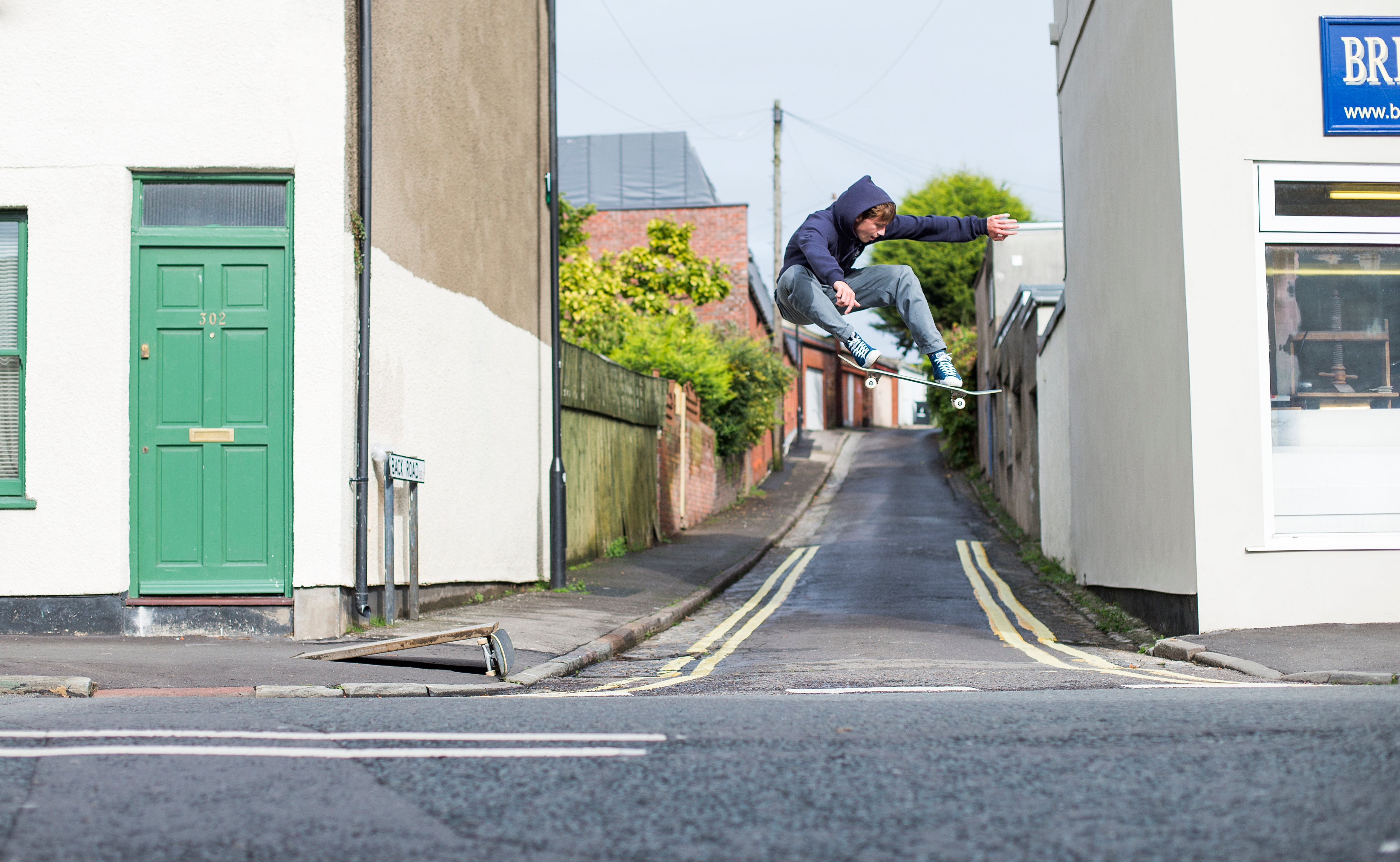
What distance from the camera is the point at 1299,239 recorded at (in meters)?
10.0

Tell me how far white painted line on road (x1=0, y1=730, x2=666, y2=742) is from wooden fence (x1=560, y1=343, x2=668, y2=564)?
11957 mm

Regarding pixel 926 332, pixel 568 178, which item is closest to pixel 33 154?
pixel 926 332

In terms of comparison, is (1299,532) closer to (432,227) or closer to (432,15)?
(432,227)

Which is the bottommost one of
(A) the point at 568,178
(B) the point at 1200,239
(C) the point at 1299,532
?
(C) the point at 1299,532

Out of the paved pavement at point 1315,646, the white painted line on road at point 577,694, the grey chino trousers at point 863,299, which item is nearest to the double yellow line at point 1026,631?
the paved pavement at point 1315,646

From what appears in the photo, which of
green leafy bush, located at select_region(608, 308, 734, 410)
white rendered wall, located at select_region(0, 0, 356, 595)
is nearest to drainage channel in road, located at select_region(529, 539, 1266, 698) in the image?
white rendered wall, located at select_region(0, 0, 356, 595)

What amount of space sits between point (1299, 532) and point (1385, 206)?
8.76 ft

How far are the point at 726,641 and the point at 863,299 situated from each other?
3683mm

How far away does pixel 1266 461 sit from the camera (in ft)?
32.4

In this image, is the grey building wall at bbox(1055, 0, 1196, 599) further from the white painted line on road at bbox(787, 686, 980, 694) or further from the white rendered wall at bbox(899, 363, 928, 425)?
the white rendered wall at bbox(899, 363, 928, 425)

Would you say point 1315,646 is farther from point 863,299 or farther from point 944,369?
point 863,299

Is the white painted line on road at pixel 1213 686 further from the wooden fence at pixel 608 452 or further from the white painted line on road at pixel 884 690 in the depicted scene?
the wooden fence at pixel 608 452

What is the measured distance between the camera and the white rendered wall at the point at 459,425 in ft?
35.6

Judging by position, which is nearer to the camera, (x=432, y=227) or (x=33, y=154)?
(x=33, y=154)
